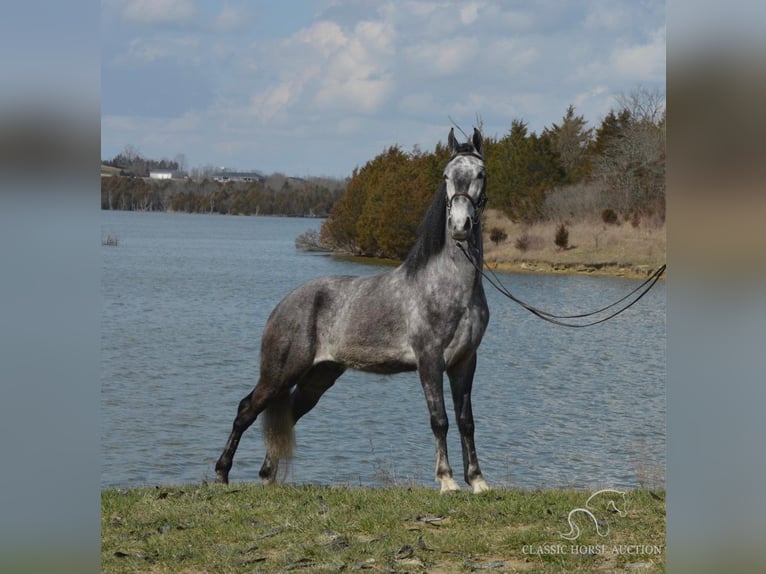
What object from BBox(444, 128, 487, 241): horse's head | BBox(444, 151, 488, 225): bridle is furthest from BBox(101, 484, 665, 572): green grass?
BBox(444, 151, 488, 225): bridle

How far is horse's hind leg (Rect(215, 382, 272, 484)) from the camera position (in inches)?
347

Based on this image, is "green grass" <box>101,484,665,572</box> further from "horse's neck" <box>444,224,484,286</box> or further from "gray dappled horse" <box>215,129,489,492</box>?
"horse's neck" <box>444,224,484,286</box>

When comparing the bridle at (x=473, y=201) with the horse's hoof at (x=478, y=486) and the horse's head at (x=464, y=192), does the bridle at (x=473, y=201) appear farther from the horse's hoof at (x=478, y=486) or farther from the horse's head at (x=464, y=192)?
the horse's hoof at (x=478, y=486)

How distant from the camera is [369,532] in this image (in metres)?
6.83

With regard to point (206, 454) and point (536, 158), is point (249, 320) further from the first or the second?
point (536, 158)

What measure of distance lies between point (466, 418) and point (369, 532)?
166cm

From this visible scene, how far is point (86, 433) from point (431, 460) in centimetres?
1080

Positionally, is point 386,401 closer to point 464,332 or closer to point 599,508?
point 464,332

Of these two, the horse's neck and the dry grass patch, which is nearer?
the horse's neck

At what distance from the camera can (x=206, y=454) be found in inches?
569

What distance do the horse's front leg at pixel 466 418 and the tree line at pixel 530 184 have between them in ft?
145

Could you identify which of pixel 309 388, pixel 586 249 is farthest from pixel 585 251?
pixel 309 388

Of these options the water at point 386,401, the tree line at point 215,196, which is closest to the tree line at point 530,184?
the water at point 386,401

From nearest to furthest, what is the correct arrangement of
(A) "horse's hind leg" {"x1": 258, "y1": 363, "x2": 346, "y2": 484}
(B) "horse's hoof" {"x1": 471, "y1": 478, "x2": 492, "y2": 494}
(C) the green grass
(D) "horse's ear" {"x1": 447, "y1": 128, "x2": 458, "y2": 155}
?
(C) the green grass, (B) "horse's hoof" {"x1": 471, "y1": 478, "x2": 492, "y2": 494}, (D) "horse's ear" {"x1": 447, "y1": 128, "x2": 458, "y2": 155}, (A) "horse's hind leg" {"x1": 258, "y1": 363, "x2": 346, "y2": 484}
